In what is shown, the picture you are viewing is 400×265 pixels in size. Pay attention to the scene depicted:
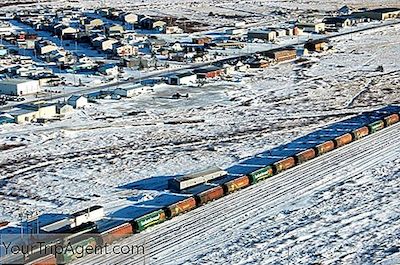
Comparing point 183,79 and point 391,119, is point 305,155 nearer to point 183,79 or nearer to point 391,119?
point 391,119

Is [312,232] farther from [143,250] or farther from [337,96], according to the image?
[337,96]

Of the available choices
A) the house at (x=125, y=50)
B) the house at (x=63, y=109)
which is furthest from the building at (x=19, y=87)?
the house at (x=125, y=50)

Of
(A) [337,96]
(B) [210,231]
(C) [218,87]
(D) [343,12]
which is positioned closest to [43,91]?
(C) [218,87]

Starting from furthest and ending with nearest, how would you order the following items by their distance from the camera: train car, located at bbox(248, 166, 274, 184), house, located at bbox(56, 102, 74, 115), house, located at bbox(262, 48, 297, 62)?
1. house, located at bbox(262, 48, 297, 62)
2. house, located at bbox(56, 102, 74, 115)
3. train car, located at bbox(248, 166, 274, 184)

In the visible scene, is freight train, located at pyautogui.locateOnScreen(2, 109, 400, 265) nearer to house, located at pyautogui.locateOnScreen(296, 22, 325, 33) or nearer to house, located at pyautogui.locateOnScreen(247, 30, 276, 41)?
house, located at pyautogui.locateOnScreen(247, 30, 276, 41)

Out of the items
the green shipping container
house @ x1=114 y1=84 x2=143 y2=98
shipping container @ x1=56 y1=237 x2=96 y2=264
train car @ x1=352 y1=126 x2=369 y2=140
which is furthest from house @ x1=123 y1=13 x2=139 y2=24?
shipping container @ x1=56 y1=237 x2=96 y2=264

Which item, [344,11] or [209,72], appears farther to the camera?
[344,11]

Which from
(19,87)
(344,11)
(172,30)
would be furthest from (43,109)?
(344,11)
